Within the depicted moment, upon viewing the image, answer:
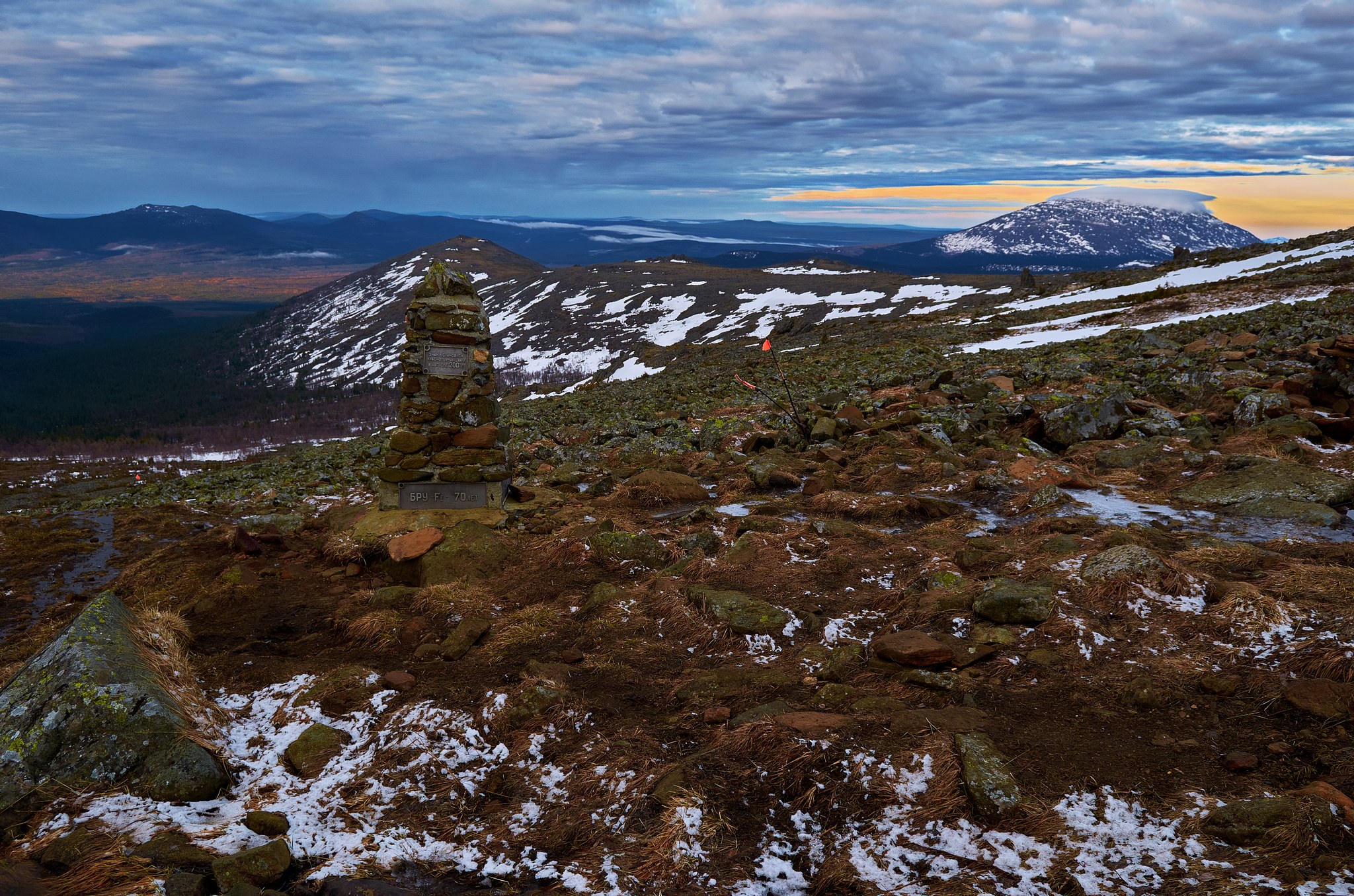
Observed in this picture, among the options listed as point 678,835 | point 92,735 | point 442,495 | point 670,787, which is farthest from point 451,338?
point 678,835

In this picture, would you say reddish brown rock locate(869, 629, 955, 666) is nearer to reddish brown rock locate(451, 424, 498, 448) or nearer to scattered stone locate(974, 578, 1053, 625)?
scattered stone locate(974, 578, 1053, 625)

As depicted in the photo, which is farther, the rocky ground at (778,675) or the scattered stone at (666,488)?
the scattered stone at (666,488)

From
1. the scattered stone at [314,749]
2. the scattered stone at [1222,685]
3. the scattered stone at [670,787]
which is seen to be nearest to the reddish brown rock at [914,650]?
the scattered stone at [1222,685]

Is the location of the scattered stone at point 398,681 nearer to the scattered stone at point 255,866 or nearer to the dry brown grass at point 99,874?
the scattered stone at point 255,866

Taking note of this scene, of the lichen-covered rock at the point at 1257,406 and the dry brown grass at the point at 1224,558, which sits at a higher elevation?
the lichen-covered rock at the point at 1257,406

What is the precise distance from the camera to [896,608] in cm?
779

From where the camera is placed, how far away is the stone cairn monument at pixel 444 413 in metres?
11.7

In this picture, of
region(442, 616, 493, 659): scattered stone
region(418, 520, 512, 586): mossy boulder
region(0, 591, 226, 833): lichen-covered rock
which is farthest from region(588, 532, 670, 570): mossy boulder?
region(0, 591, 226, 833): lichen-covered rock

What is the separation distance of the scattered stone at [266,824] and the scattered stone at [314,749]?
758 mm

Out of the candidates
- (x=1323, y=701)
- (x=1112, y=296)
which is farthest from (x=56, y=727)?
(x=1112, y=296)

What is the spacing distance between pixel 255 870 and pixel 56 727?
6.75ft

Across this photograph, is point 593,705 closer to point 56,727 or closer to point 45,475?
point 56,727

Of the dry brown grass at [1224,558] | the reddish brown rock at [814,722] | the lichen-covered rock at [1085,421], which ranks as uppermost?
the lichen-covered rock at [1085,421]

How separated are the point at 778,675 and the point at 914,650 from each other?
4.17 ft
